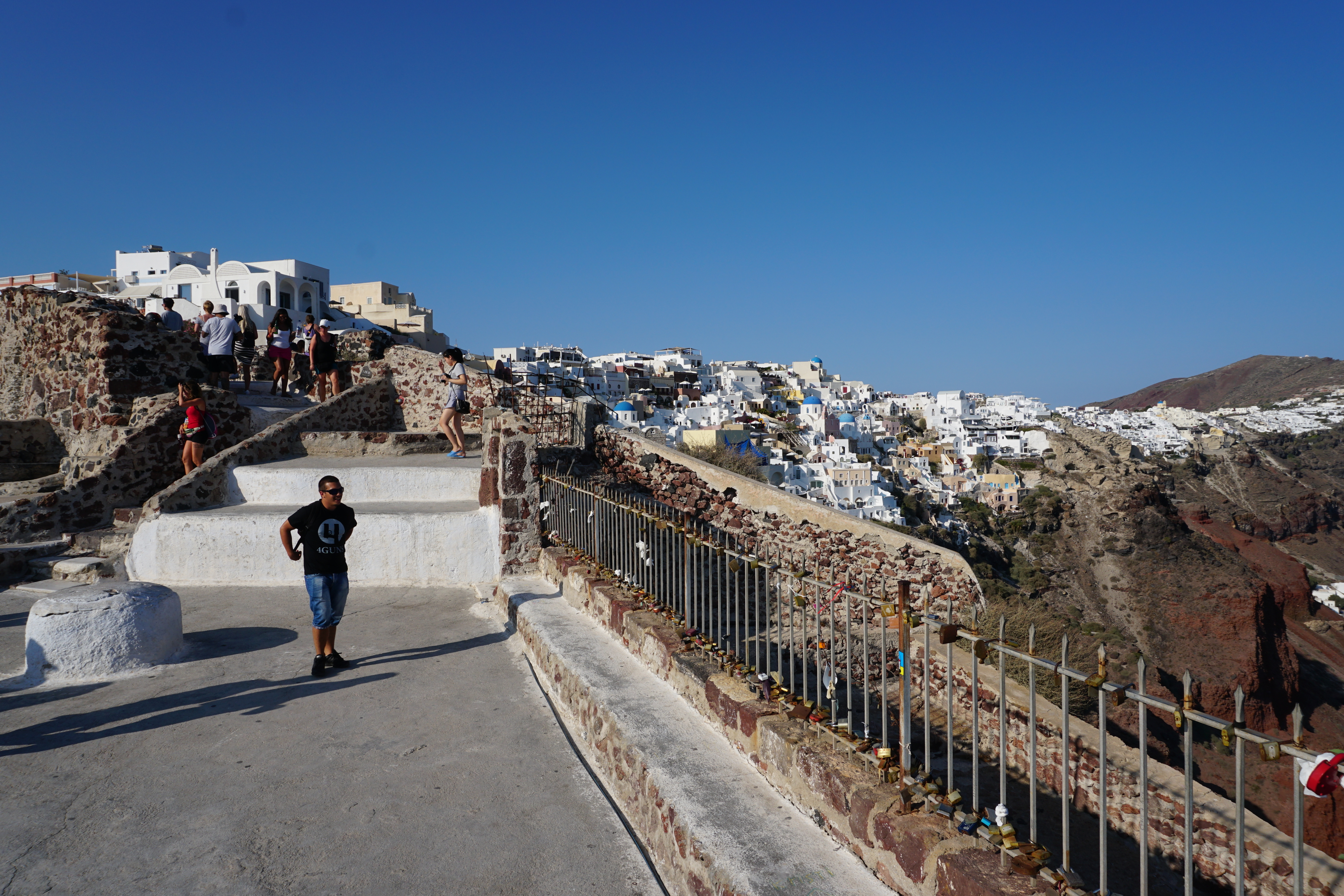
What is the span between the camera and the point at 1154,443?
8512 cm

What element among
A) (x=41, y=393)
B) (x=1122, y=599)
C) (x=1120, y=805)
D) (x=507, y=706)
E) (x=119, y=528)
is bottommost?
(x=1122, y=599)

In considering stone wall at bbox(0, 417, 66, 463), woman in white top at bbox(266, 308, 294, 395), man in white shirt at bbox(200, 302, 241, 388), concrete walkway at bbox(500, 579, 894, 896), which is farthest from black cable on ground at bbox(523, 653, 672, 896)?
woman in white top at bbox(266, 308, 294, 395)

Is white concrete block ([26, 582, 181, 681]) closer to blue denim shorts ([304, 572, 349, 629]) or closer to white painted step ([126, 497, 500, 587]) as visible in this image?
blue denim shorts ([304, 572, 349, 629])

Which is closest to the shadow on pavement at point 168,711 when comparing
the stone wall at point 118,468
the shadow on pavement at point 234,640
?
the shadow on pavement at point 234,640

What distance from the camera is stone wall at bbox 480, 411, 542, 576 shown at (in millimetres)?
6859

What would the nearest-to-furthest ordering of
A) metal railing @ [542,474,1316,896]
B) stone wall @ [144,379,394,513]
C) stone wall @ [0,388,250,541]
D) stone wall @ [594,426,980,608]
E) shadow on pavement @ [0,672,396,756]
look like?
metal railing @ [542,474,1316,896]
shadow on pavement @ [0,672,396,756]
stone wall @ [144,379,394,513]
stone wall @ [0,388,250,541]
stone wall @ [594,426,980,608]

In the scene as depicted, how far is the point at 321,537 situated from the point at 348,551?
8.44 ft

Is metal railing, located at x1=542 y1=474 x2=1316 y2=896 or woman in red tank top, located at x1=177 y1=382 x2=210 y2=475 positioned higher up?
woman in red tank top, located at x1=177 y1=382 x2=210 y2=475

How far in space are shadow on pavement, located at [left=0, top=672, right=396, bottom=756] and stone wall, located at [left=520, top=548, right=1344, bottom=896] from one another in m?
1.39

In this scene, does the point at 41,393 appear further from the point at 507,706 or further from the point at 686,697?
the point at 686,697

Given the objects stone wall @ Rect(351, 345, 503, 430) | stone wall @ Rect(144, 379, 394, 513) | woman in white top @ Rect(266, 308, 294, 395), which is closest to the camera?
stone wall @ Rect(144, 379, 394, 513)

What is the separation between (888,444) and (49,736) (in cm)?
7418

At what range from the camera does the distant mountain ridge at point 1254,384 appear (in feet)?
402

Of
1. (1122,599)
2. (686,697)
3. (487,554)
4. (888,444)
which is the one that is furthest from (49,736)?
(888,444)
